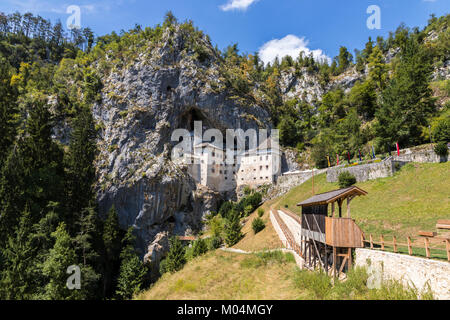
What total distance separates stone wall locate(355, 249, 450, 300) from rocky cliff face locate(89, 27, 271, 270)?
131 feet

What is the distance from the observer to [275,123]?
6812 centimetres

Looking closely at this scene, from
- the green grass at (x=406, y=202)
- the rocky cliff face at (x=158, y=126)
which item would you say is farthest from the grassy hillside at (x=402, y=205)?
the rocky cliff face at (x=158, y=126)

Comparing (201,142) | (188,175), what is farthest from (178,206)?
(201,142)

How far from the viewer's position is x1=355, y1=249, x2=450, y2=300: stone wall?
7801 mm

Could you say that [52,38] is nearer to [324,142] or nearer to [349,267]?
[324,142]

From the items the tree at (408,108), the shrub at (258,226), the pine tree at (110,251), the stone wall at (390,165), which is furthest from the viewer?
the tree at (408,108)

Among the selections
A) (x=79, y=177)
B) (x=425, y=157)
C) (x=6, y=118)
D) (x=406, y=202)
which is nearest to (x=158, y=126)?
(x=79, y=177)

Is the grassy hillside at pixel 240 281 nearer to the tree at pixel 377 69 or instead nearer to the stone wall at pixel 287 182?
the stone wall at pixel 287 182

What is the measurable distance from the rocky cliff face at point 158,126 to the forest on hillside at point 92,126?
9.32ft

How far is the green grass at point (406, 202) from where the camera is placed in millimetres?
17656

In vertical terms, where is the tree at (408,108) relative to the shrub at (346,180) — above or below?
above

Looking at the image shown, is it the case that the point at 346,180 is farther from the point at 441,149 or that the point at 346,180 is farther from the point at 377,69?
the point at 377,69

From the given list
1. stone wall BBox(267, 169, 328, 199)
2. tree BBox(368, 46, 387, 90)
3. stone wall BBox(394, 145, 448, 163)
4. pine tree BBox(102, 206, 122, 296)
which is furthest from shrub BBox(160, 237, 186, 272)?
tree BBox(368, 46, 387, 90)

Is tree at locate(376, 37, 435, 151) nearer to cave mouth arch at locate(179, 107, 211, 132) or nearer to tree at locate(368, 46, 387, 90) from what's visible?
tree at locate(368, 46, 387, 90)
